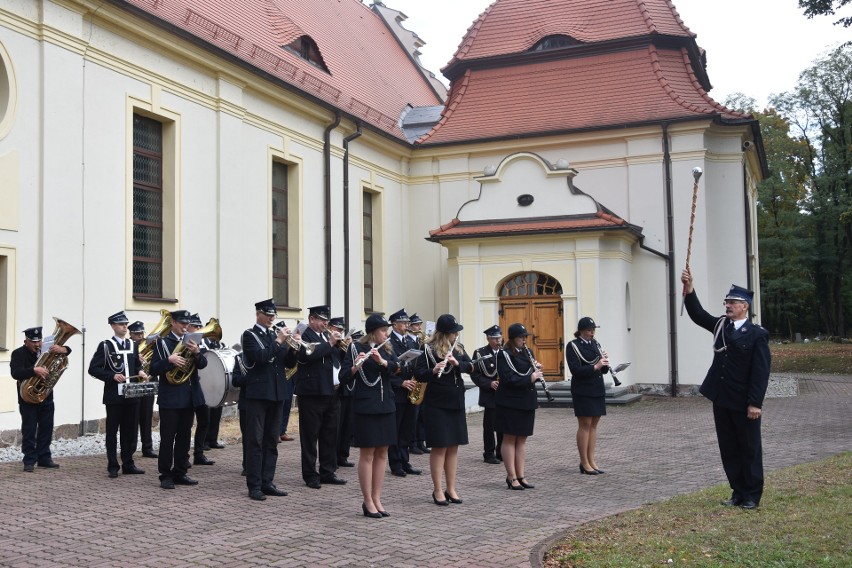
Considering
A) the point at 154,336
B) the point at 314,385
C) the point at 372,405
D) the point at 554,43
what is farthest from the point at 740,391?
the point at 554,43

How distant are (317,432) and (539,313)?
520 inches

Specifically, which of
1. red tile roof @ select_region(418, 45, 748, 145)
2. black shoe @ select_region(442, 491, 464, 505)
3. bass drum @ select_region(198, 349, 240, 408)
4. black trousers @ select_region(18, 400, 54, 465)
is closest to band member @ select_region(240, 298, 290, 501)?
bass drum @ select_region(198, 349, 240, 408)

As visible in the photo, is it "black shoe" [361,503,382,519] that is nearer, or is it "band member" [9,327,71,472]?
"black shoe" [361,503,382,519]

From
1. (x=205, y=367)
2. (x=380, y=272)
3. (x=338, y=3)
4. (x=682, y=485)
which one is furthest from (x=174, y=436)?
(x=338, y=3)

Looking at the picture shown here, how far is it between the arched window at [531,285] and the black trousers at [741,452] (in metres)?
13.9

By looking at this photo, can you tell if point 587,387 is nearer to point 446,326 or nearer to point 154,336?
point 446,326

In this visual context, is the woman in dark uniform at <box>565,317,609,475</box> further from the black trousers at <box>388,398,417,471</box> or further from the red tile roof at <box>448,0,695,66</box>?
the red tile roof at <box>448,0,695,66</box>

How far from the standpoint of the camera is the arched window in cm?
2250

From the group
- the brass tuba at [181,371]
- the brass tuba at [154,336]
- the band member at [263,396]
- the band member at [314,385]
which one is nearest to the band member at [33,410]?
the brass tuba at [154,336]

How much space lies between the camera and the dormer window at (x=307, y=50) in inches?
891

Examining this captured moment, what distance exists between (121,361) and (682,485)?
688 cm

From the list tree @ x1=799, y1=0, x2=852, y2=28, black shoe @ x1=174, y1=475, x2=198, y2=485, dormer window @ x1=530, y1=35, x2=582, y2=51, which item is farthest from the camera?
dormer window @ x1=530, y1=35, x2=582, y2=51

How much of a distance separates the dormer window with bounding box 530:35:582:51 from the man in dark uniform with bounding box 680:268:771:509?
18420 mm

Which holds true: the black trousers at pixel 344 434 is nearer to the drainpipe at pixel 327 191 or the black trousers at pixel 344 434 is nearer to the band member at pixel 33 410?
the band member at pixel 33 410
